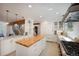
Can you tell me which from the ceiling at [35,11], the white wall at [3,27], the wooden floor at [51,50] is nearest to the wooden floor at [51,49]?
the wooden floor at [51,50]

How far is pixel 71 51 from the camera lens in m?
1.77

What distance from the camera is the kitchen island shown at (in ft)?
6.08

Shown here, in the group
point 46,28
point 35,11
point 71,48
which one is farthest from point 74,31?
point 35,11

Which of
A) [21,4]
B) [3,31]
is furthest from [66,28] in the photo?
[3,31]

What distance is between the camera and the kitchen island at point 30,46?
185 cm

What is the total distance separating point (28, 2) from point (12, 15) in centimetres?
36

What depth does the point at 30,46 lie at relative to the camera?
1.91 m

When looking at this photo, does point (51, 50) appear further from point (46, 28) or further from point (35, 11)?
point (35, 11)

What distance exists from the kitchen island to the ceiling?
1.29 ft

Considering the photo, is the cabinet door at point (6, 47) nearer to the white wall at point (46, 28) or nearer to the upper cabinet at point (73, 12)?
the white wall at point (46, 28)

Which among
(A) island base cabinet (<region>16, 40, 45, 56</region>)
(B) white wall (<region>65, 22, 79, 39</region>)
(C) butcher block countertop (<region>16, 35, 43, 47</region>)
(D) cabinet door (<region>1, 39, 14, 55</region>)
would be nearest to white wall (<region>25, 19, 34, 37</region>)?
(C) butcher block countertop (<region>16, 35, 43, 47</region>)

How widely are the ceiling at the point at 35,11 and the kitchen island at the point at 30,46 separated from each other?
1.29 feet

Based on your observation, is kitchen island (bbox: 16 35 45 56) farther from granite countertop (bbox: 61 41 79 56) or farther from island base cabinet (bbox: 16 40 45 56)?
granite countertop (bbox: 61 41 79 56)

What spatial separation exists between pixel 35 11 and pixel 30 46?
631mm
